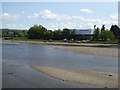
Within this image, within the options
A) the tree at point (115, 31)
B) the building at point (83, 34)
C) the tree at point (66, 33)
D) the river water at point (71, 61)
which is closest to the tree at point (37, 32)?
the tree at point (66, 33)

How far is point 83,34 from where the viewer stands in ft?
448

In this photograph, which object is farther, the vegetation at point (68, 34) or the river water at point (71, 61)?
the vegetation at point (68, 34)

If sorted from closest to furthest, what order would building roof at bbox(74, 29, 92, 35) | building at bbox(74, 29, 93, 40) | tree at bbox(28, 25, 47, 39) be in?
building at bbox(74, 29, 93, 40)
building roof at bbox(74, 29, 92, 35)
tree at bbox(28, 25, 47, 39)

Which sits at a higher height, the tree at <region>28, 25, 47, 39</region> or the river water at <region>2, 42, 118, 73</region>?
the tree at <region>28, 25, 47, 39</region>

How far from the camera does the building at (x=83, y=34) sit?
441 ft

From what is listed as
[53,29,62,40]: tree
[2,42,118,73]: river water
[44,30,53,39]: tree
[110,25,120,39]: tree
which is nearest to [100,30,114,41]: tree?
[110,25,120,39]: tree

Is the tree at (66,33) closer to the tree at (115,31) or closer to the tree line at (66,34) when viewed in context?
the tree line at (66,34)

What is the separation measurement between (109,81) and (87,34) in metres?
117

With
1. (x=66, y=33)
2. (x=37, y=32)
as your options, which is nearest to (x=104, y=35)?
(x=66, y=33)

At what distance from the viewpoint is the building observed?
13438 cm

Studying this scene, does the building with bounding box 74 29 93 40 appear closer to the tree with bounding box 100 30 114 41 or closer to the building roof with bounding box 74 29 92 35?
the building roof with bounding box 74 29 92 35

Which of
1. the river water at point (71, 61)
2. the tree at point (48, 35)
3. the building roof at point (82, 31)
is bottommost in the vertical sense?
the river water at point (71, 61)

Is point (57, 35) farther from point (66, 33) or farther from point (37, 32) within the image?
point (37, 32)

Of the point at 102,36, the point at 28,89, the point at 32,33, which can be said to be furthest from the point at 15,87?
the point at 32,33
